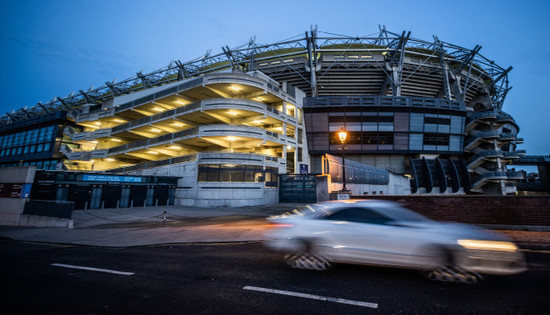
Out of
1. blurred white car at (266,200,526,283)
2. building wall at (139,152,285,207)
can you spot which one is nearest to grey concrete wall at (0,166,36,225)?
building wall at (139,152,285,207)

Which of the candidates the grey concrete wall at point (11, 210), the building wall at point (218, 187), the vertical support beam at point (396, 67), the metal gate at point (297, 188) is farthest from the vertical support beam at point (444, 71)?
the grey concrete wall at point (11, 210)

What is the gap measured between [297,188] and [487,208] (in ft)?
59.0

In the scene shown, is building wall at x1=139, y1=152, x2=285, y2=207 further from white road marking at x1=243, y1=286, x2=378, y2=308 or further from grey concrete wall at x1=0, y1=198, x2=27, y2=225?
white road marking at x1=243, y1=286, x2=378, y2=308

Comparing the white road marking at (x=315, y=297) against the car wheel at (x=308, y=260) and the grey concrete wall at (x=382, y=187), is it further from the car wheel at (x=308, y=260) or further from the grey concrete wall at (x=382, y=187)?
the grey concrete wall at (x=382, y=187)

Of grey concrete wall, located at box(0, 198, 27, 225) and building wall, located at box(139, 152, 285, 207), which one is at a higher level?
building wall, located at box(139, 152, 285, 207)

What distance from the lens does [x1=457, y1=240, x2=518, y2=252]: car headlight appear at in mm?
3900

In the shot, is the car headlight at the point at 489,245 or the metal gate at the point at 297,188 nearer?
the car headlight at the point at 489,245

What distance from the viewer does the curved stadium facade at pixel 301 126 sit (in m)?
25.8

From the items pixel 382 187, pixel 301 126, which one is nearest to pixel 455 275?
pixel 382 187

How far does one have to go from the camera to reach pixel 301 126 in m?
35.6

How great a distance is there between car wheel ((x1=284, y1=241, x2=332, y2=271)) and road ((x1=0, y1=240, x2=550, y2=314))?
223 millimetres

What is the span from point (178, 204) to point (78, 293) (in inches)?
855

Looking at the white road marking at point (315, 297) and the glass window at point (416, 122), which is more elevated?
the glass window at point (416, 122)

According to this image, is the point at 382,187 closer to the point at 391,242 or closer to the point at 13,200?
the point at 391,242
